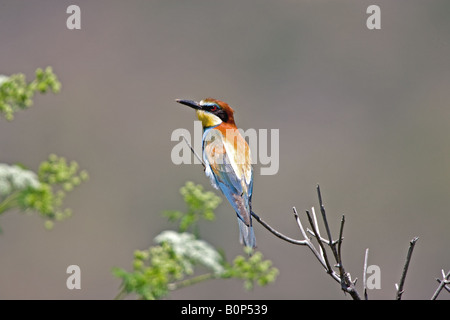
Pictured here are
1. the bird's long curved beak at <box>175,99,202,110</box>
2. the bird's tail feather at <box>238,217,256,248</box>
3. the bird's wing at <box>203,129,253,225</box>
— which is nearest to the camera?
the bird's tail feather at <box>238,217,256,248</box>

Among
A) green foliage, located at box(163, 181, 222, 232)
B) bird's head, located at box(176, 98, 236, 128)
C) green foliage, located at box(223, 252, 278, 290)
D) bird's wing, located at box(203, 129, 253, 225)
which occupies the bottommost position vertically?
green foliage, located at box(223, 252, 278, 290)

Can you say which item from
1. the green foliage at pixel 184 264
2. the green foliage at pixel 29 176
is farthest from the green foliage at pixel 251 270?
the green foliage at pixel 29 176

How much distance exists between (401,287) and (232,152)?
3.21 ft

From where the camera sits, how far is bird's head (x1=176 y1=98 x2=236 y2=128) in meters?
1.91

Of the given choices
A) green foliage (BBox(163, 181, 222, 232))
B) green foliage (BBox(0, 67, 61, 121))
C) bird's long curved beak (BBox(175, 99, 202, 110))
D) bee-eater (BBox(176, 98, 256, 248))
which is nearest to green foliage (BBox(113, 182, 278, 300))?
green foliage (BBox(163, 181, 222, 232))

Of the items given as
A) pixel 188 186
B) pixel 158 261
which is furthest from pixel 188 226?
pixel 158 261

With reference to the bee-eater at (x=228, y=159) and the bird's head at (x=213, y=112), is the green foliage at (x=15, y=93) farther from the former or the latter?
the bird's head at (x=213, y=112)

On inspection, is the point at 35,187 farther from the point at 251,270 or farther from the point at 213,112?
the point at 213,112

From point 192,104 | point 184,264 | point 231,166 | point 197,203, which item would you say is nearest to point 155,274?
point 184,264

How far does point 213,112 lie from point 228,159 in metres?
0.22

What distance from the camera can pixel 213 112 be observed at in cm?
193

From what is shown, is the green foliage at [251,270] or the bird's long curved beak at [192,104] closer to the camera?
the green foliage at [251,270]

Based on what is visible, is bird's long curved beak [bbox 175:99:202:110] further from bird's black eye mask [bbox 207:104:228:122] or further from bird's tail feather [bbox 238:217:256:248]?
bird's tail feather [bbox 238:217:256:248]

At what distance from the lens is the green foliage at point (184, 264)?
3.76 feet
